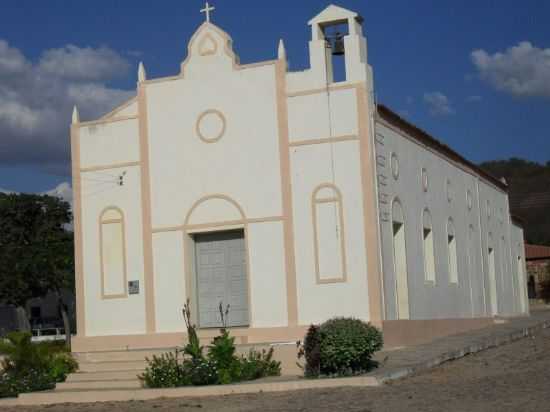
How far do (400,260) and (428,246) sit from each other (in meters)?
2.96

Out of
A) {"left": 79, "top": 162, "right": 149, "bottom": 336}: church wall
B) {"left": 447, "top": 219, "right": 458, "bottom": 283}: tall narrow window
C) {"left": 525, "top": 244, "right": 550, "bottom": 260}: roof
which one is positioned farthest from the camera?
{"left": 525, "top": 244, "right": 550, "bottom": 260}: roof

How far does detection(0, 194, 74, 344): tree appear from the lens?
1612 inches

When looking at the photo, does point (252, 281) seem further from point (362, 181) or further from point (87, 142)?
point (87, 142)

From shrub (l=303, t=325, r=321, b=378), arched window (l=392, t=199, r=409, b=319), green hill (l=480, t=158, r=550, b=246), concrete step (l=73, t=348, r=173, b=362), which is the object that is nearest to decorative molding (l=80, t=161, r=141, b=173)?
concrete step (l=73, t=348, r=173, b=362)

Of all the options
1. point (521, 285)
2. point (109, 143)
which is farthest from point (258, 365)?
point (521, 285)

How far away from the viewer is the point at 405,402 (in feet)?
43.7

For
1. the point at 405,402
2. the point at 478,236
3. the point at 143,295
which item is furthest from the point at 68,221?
the point at 405,402

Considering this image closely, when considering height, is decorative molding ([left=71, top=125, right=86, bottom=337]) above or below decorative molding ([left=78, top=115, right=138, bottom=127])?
below

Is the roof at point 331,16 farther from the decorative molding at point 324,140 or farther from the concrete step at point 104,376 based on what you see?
the concrete step at point 104,376

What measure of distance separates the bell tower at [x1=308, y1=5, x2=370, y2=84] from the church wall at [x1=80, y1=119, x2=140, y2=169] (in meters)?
4.80

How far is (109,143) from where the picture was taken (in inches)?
876

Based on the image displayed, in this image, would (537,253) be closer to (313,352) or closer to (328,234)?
(328,234)

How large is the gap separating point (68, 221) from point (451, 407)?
4124 cm

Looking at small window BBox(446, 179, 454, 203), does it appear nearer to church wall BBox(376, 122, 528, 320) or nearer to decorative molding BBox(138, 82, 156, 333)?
church wall BBox(376, 122, 528, 320)
